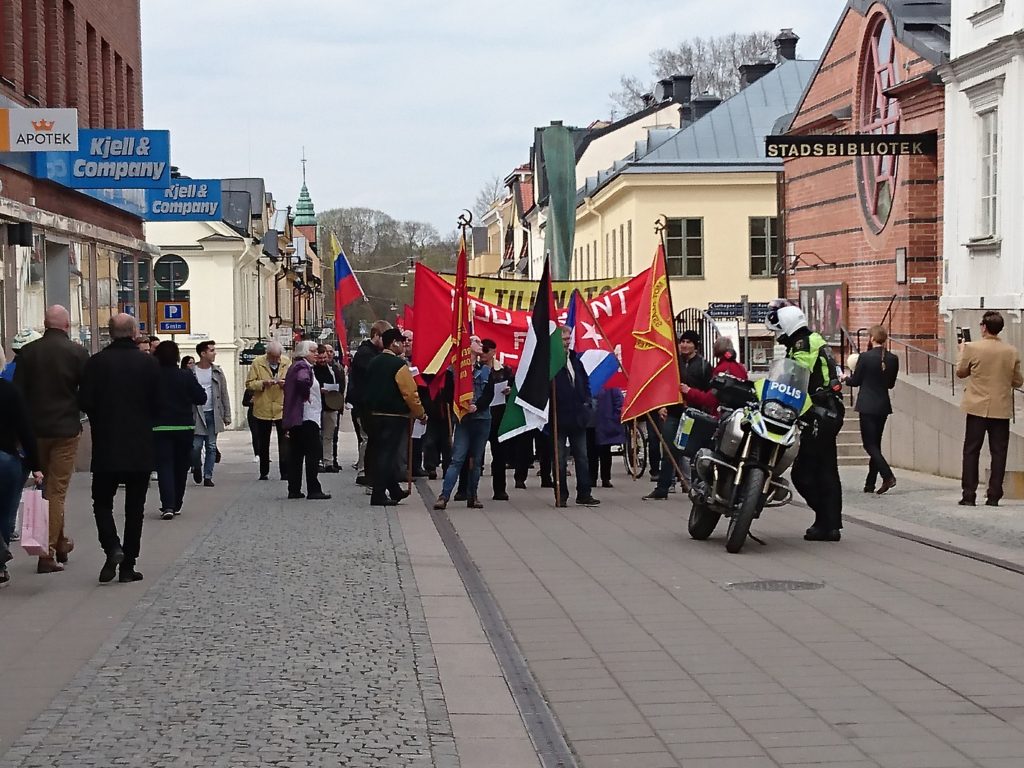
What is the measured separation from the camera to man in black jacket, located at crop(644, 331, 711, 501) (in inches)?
685

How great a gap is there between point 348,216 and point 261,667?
10423cm

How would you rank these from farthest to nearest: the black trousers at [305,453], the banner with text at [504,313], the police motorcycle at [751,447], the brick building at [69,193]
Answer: the brick building at [69,193] → the banner with text at [504,313] → the black trousers at [305,453] → the police motorcycle at [751,447]

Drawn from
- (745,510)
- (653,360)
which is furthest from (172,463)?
(745,510)

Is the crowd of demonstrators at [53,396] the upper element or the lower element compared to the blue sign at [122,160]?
lower

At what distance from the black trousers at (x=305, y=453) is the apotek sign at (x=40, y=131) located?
388cm

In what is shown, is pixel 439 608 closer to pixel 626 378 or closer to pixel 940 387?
pixel 626 378

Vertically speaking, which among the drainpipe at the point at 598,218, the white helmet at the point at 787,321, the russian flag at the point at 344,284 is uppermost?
the drainpipe at the point at 598,218

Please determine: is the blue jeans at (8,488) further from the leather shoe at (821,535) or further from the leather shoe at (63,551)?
the leather shoe at (821,535)

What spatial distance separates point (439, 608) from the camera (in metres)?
9.52

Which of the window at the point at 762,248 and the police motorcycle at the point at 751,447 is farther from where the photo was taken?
the window at the point at 762,248

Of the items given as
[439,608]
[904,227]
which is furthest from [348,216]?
[439,608]

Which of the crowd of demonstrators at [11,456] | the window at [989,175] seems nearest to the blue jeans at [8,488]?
the crowd of demonstrators at [11,456]

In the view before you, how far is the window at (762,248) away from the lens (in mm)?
48500

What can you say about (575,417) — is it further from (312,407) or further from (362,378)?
(362,378)
